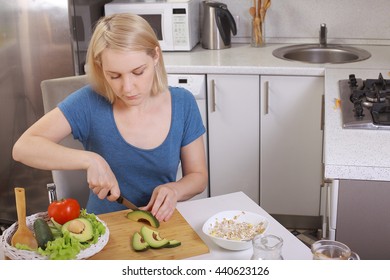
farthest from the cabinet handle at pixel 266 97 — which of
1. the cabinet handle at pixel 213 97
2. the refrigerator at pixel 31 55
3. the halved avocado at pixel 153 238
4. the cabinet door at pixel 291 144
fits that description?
the halved avocado at pixel 153 238

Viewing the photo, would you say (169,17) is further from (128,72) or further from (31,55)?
(128,72)

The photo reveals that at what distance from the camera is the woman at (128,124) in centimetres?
184

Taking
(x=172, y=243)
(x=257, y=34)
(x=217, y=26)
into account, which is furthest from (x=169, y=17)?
(x=172, y=243)

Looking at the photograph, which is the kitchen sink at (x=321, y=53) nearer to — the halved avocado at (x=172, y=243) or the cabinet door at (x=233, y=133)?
the cabinet door at (x=233, y=133)

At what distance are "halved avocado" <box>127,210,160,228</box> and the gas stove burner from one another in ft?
2.76

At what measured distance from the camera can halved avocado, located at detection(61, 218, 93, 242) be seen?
Result: 148 centimetres

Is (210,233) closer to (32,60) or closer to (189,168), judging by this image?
(189,168)

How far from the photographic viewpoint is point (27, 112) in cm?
326

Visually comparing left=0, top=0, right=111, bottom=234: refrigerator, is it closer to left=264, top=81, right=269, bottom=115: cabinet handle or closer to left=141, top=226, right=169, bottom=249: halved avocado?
left=264, top=81, right=269, bottom=115: cabinet handle

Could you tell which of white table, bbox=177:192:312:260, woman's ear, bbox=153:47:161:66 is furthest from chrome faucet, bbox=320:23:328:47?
white table, bbox=177:192:312:260

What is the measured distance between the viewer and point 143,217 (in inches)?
66.1

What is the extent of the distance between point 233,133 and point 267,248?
1898mm

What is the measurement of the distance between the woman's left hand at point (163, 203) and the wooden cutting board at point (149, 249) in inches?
0.7
